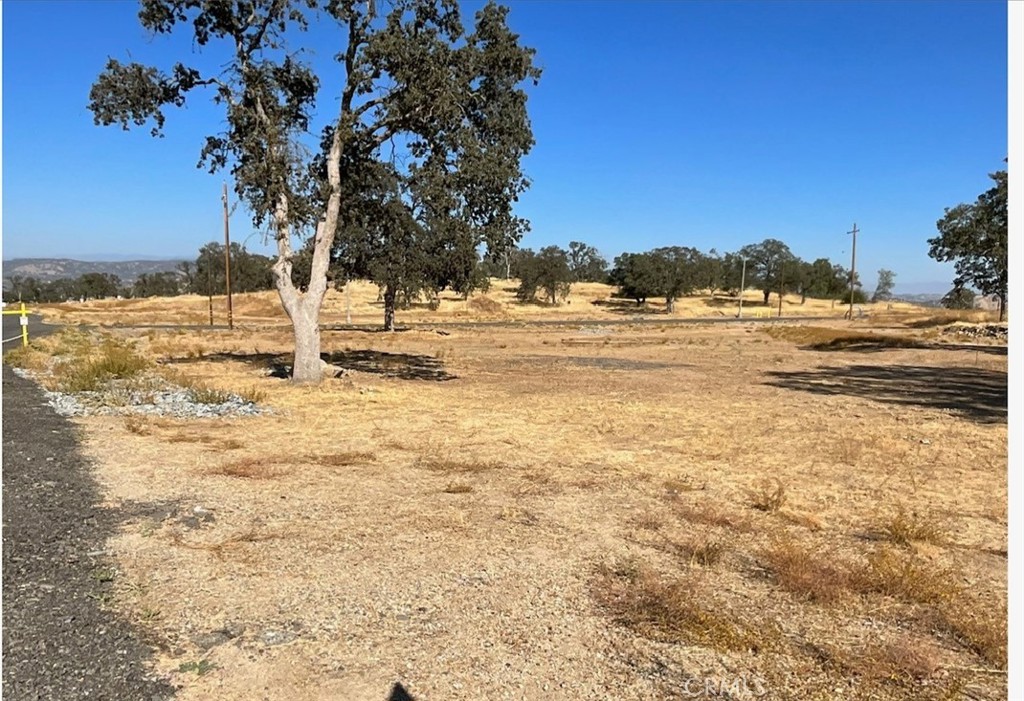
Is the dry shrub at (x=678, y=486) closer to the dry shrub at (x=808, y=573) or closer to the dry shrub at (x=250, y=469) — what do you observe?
the dry shrub at (x=808, y=573)

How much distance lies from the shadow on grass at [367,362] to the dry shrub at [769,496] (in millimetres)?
12653

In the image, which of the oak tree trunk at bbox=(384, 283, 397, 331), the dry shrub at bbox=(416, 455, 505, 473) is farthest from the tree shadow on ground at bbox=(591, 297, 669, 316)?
the dry shrub at bbox=(416, 455, 505, 473)

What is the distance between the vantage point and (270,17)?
16.5m

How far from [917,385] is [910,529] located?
51.7 ft

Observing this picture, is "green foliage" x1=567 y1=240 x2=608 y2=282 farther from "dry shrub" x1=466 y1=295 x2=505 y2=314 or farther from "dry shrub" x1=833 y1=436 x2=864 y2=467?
"dry shrub" x1=833 y1=436 x2=864 y2=467

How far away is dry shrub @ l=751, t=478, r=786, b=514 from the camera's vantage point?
25.2ft

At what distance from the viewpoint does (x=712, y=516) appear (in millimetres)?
7367

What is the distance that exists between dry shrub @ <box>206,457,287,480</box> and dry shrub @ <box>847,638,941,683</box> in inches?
267

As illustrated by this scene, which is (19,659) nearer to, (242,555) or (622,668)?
(242,555)

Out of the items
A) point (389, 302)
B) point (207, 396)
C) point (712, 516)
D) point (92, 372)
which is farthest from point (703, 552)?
point (389, 302)

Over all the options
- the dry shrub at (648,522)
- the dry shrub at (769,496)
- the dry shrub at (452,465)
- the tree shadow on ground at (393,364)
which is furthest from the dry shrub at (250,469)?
the tree shadow on ground at (393,364)

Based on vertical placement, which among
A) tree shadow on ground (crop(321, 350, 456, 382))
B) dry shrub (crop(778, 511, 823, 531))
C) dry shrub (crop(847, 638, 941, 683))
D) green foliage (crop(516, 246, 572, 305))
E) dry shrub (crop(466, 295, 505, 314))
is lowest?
tree shadow on ground (crop(321, 350, 456, 382))

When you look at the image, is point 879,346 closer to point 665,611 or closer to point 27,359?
point 665,611

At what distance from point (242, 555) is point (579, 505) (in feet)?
11.6
